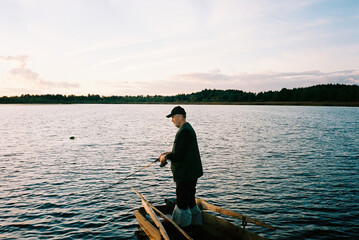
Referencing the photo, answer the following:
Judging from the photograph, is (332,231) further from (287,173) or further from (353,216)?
(287,173)

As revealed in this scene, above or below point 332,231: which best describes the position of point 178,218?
above

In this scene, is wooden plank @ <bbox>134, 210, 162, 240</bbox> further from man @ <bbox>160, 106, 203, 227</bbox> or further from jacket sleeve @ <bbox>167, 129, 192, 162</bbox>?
jacket sleeve @ <bbox>167, 129, 192, 162</bbox>

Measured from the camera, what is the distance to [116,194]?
14859 millimetres

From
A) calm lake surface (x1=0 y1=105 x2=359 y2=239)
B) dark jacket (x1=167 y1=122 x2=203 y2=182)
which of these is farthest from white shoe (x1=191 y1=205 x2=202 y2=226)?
calm lake surface (x1=0 y1=105 x2=359 y2=239)

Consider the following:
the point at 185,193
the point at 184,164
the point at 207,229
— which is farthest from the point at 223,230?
the point at 184,164

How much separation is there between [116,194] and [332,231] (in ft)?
31.3

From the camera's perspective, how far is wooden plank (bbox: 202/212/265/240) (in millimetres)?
7453

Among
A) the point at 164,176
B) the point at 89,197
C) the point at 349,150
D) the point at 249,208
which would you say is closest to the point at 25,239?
the point at 89,197

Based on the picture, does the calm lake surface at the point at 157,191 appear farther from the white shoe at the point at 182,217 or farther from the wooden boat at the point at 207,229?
the white shoe at the point at 182,217

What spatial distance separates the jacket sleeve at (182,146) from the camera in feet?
23.6

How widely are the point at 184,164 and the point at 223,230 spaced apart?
7.71 feet

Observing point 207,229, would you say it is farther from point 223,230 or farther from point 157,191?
point 157,191

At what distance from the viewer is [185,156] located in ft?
24.0

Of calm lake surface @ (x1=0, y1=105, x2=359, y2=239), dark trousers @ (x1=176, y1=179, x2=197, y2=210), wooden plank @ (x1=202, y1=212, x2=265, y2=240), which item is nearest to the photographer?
wooden plank @ (x1=202, y1=212, x2=265, y2=240)
